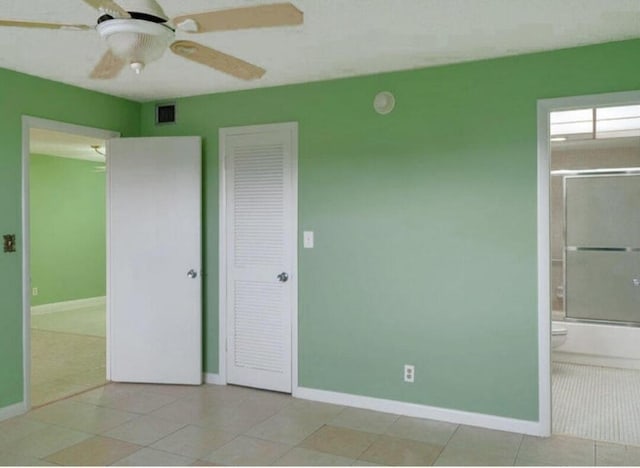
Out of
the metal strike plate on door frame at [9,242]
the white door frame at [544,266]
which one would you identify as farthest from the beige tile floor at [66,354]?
the white door frame at [544,266]

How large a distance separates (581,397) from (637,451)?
0.95 m

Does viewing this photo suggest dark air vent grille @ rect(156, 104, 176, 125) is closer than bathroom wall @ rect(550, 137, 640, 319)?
Yes

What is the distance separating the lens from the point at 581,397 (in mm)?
3904

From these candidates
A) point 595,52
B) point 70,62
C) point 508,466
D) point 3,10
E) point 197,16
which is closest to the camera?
point 197,16

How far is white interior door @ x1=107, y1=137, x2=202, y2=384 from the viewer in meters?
4.15

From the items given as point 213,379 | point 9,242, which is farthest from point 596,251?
point 9,242

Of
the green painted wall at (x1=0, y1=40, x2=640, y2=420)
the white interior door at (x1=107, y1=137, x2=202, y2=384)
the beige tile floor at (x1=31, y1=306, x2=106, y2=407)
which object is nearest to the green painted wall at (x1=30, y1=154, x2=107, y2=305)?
the beige tile floor at (x1=31, y1=306, x2=106, y2=407)

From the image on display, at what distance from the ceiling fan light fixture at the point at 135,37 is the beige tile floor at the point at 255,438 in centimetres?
203

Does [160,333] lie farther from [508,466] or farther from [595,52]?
[595,52]

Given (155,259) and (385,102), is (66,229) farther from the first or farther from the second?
(385,102)

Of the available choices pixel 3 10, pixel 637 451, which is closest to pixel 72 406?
pixel 3 10

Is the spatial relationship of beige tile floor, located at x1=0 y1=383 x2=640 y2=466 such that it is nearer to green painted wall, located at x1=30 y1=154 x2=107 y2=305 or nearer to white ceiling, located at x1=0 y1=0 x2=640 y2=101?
white ceiling, located at x1=0 y1=0 x2=640 y2=101

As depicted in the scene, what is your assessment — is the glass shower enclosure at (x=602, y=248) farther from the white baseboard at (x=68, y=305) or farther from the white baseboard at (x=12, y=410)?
the white baseboard at (x=68, y=305)

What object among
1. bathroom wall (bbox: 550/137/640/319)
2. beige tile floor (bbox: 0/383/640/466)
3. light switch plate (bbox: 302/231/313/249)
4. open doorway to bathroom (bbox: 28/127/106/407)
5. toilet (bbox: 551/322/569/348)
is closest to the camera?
beige tile floor (bbox: 0/383/640/466)
